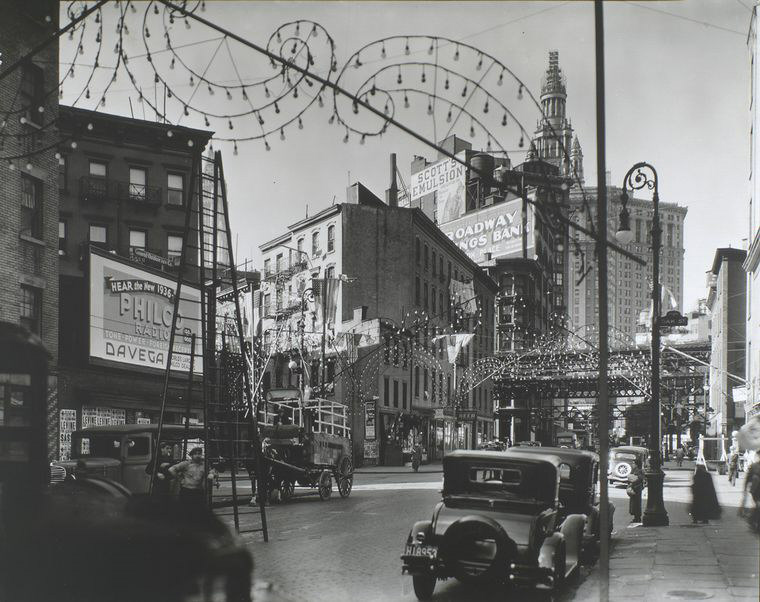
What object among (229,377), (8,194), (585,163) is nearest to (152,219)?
(8,194)

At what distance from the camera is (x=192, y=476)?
380 inches

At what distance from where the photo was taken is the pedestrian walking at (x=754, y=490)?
8.13 m

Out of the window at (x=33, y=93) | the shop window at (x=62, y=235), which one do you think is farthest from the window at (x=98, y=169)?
the window at (x=33, y=93)

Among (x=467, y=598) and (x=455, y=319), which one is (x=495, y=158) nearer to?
(x=455, y=319)

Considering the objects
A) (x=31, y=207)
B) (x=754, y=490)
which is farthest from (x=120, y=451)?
(x=754, y=490)

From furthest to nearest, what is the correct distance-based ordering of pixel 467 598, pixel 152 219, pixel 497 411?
1. pixel 497 411
2. pixel 152 219
3. pixel 467 598

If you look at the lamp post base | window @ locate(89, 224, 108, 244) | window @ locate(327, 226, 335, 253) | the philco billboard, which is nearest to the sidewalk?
the lamp post base

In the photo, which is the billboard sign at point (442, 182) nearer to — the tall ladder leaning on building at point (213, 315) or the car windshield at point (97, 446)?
the tall ladder leaning on building at point (213, 315)

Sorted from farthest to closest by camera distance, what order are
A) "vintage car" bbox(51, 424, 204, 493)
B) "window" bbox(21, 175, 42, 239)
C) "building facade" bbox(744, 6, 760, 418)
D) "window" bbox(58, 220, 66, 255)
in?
1. "window" bbox(58, 220, 66, 255)
2. "vintage car" bbox(51, 424, 204, 493)
3. "window" bbox(21, 175, 42, 239)
4. "building facade" bbox(744, 6, 760, 418)

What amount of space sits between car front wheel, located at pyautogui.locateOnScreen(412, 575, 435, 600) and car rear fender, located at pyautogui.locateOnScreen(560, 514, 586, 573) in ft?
5.18

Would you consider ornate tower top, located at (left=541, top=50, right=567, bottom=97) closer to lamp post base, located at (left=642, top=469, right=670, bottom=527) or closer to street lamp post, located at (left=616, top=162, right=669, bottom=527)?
street lamp post, located at (left=616, top=162, right=669, bottom=527)

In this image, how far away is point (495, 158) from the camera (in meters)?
8.61

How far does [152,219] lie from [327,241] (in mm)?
2120

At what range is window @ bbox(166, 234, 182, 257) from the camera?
9258 mm
